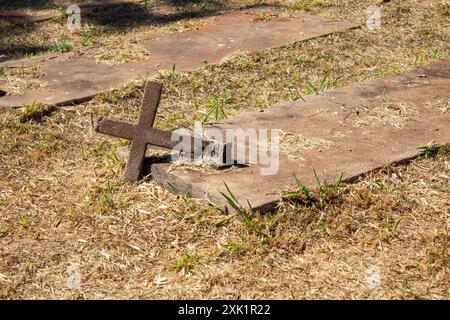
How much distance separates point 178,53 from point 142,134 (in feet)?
8.06

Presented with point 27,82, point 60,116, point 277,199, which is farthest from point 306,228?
point 27,82

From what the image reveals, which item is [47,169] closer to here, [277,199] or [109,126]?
[109,126]

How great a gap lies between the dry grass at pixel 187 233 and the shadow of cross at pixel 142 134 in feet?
0.41

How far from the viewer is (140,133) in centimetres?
458

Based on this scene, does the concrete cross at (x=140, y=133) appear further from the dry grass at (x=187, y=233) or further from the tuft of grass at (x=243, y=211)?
the tuft of grass at (x=243, y=211)

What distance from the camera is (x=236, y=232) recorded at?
4137 millimetres

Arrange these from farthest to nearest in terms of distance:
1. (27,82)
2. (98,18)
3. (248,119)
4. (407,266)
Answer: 1. (98,18)
2. (27,82)
3. (248,119)
4. (407,266)

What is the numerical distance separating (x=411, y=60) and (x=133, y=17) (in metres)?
3.02

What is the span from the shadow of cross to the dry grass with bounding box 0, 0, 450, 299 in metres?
0.12

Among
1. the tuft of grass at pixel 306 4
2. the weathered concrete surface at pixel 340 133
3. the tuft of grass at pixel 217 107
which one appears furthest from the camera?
the tuft of grass at pixel 306 4

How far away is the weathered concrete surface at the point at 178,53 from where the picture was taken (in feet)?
19.9

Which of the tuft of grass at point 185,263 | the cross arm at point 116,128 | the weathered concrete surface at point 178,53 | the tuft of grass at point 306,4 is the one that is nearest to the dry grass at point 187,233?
the tuft of grass at point 185,263

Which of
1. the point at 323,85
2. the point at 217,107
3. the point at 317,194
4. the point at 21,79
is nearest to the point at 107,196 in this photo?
the point at 317,194

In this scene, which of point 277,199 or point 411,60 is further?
point 411,60
